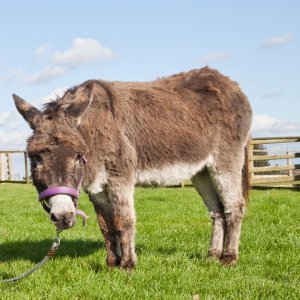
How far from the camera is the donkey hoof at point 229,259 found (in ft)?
17.1

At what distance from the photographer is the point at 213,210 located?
5.89 metres

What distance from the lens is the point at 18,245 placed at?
653 cm

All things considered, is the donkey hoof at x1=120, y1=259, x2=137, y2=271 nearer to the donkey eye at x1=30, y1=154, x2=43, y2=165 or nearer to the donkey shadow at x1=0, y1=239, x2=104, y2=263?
the donkey shadow at x1=0, y1=239, x2=104, y2=263

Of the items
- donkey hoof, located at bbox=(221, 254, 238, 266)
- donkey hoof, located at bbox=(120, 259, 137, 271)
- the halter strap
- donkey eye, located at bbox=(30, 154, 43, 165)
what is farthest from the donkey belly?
donkey eye, located at bbox=(30, 154, 43, 165)

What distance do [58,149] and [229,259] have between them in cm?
Answer: 240

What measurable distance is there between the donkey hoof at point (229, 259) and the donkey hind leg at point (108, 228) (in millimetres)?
1158

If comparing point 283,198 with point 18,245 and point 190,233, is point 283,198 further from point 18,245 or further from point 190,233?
point 18,245

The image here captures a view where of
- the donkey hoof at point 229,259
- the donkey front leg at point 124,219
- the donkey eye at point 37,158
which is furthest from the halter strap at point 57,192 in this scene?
the donkey hoof at point 229,259

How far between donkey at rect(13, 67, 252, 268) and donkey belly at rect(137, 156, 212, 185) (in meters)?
0.01

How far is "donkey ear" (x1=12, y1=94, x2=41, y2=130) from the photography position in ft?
14.3

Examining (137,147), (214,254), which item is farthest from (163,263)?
(137,147)

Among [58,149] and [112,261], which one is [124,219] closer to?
[112,261]

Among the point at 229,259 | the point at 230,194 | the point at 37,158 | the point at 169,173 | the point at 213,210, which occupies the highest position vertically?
the point at 37,158

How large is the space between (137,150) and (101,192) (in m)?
0.59
